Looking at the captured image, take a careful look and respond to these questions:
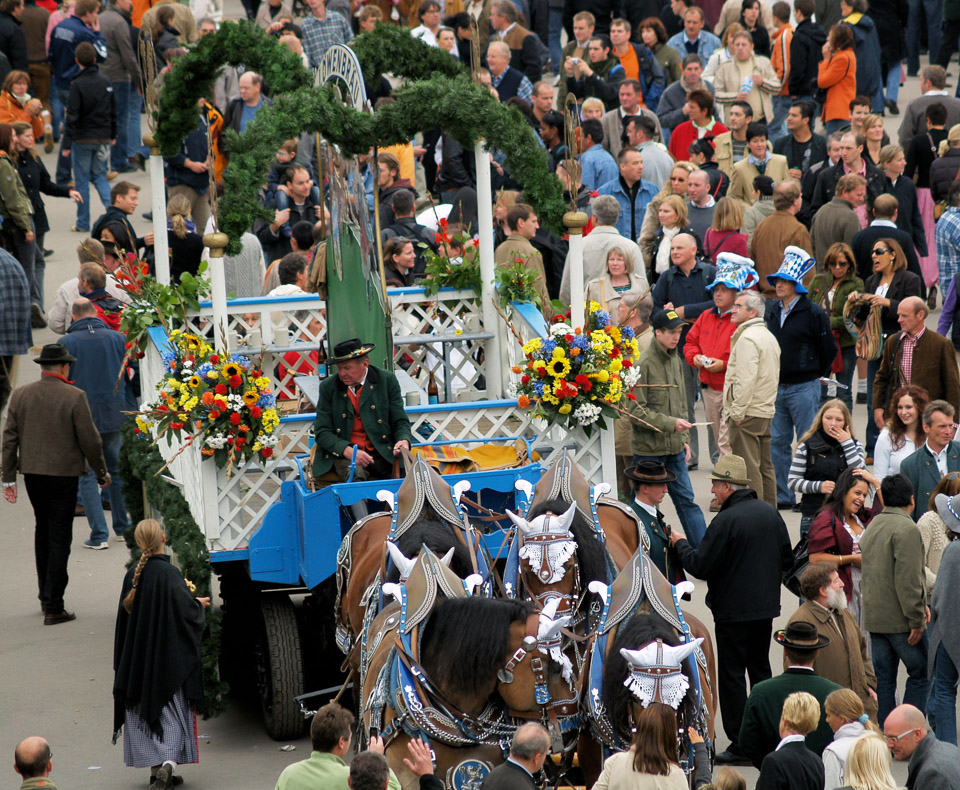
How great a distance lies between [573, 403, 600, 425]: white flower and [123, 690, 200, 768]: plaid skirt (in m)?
2.99

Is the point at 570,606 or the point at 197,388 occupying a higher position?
the point at 197,388

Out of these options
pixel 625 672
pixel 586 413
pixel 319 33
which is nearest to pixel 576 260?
pixel 586 413

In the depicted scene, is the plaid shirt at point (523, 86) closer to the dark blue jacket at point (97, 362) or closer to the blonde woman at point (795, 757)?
the dark blue jacket at point (97, 362)

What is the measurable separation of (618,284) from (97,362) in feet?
14.8

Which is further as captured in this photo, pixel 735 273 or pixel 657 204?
pixel 657 204

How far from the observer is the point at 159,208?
11.3 meters

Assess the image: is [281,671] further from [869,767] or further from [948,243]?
[948,243]

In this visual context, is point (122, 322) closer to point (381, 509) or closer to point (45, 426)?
point (45, 426)

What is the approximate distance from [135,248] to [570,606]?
8.24 m

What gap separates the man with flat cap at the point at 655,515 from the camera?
906 cm

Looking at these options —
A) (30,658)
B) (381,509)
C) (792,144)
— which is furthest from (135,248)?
(792,144)

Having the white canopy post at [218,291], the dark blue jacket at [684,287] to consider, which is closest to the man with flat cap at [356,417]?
the white canopy post at [218,291]

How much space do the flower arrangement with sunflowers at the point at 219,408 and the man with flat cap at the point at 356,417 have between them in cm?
36

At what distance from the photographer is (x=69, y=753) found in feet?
30.8
